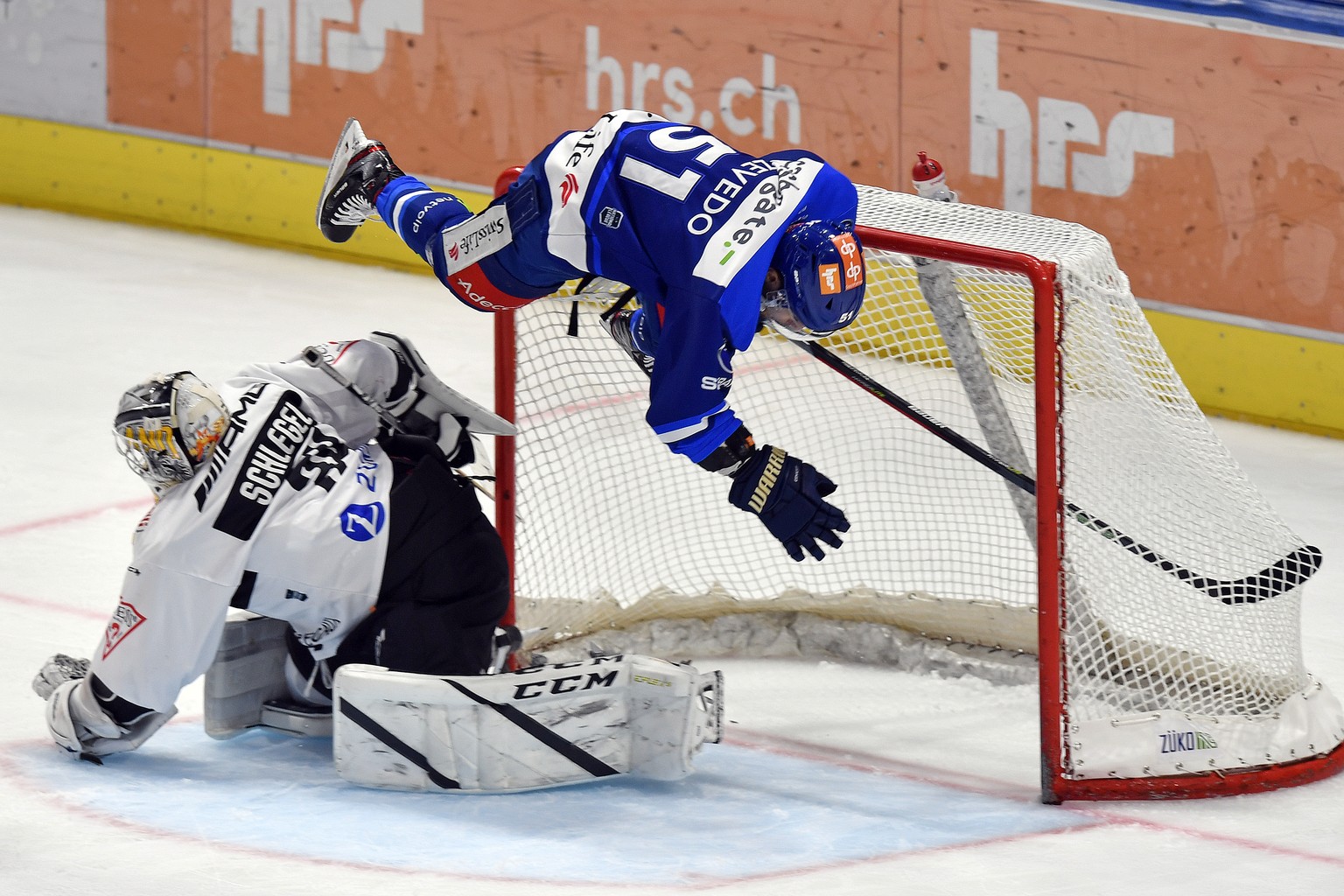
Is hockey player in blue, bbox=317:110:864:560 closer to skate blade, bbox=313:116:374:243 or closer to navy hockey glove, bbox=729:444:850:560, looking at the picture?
navy hockey glove, bbox=729:444:850:560

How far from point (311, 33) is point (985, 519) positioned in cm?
482

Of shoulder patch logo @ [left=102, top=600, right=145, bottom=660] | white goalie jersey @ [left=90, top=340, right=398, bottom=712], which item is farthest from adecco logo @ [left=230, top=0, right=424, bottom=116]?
shoulder patch logo @ [left=102, top=600, right=145, bottom=660]

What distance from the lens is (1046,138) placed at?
7.14m

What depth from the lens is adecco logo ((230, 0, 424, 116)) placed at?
8.71 metres

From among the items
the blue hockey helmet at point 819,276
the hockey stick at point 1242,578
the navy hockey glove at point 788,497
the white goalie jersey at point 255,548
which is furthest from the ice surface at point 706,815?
the blue hockey helmet at point 819,276

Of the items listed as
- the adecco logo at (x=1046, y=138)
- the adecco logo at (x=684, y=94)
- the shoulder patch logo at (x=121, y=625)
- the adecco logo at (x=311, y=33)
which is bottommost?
the shoulder patch logo at (x=121, y=625)

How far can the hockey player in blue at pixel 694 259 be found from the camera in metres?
4.04

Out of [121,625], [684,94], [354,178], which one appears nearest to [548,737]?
[121,625]

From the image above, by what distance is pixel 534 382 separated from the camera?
494 cm

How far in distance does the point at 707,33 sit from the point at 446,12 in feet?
4.21

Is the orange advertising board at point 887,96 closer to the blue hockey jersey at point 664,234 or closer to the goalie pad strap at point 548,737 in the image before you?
the blue hockey jersey at point 664,234

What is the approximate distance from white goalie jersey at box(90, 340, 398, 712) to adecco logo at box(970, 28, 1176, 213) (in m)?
3.52

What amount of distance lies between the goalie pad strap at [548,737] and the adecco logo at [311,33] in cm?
509

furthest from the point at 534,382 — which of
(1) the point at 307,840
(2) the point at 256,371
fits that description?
(1) the point at 307,840
